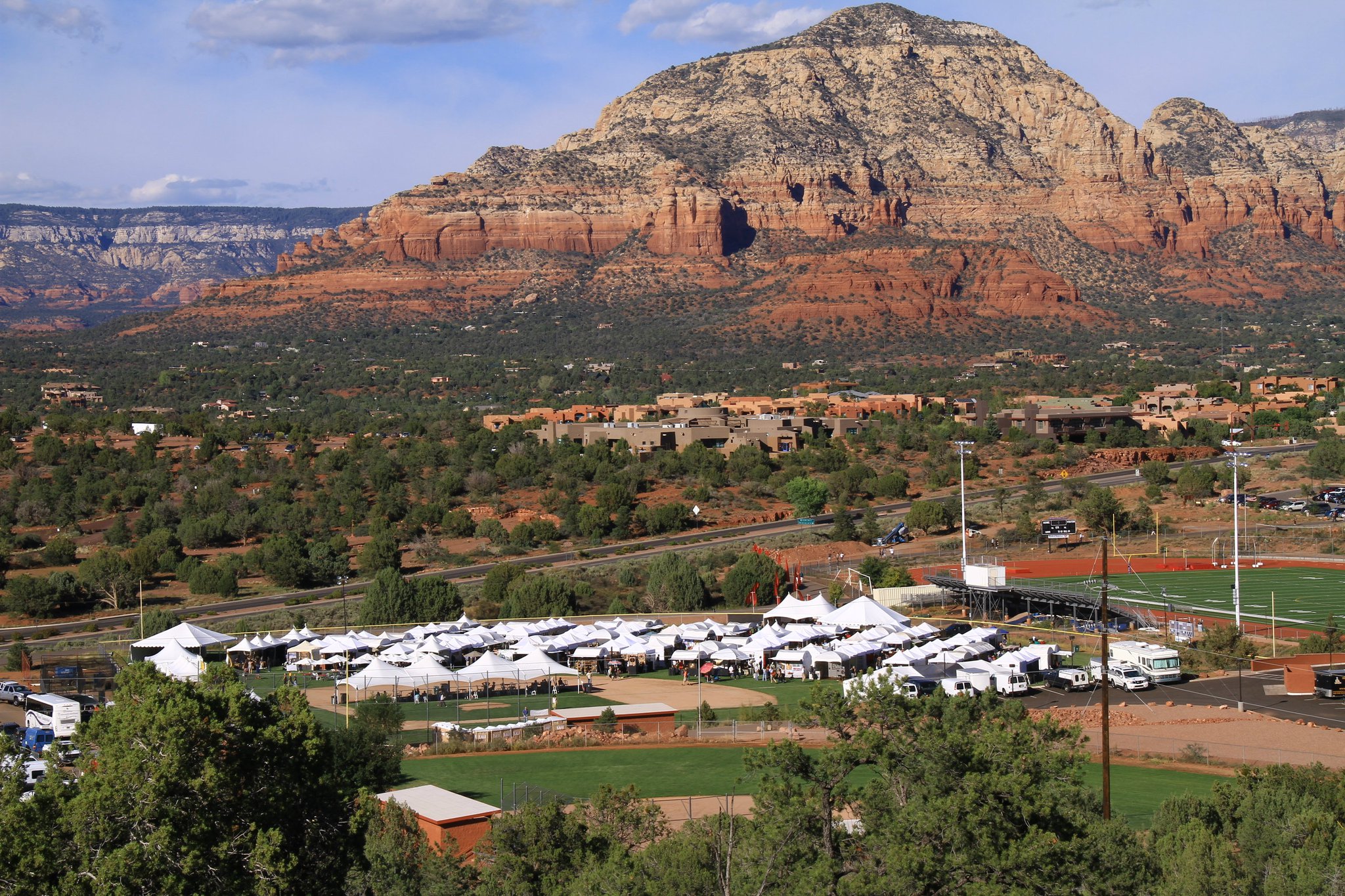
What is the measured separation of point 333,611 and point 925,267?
13548 centimetres

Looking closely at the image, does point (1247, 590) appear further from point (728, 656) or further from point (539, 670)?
point (539, 670)

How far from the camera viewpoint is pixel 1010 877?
62.7 ft

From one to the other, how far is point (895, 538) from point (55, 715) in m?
44.3

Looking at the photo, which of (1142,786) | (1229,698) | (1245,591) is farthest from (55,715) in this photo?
(1245,591)

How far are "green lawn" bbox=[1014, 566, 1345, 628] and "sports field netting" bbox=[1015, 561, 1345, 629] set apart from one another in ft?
0.08

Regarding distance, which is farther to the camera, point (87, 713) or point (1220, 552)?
point (1220, 552)

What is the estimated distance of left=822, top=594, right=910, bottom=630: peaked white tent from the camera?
160 feet

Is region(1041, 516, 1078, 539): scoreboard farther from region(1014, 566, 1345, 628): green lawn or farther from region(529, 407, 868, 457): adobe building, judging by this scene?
region(529, 407, 868, 457): adobe building

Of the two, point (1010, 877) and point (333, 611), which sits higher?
point (1010, 877)

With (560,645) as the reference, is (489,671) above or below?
above

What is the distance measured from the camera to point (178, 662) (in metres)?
43.8

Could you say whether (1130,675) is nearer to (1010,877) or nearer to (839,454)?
(1010,877)

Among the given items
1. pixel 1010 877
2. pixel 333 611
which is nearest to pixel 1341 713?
pixel 1010 877

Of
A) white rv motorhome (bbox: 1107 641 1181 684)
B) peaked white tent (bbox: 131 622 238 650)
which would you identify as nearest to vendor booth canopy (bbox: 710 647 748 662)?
white rv motorhome (bbox: 1107 641 1181 684)
